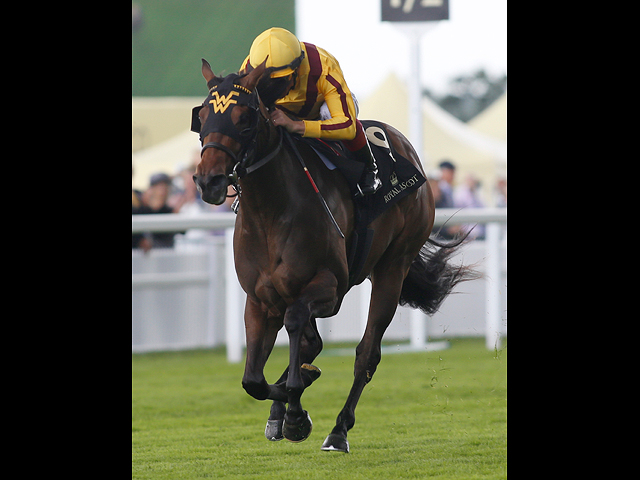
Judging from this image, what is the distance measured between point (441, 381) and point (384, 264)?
2357 millimetres

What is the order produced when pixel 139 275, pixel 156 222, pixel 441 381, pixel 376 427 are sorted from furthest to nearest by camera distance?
pixel 139 275
pixel 156 222
pixel 441 381
pixel 376 427

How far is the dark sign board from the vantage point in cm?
791

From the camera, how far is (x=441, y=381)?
23.3 feet

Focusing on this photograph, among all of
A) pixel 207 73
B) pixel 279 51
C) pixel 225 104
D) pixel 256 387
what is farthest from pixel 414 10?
pixel 256 387

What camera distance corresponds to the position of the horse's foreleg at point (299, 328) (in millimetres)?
3916

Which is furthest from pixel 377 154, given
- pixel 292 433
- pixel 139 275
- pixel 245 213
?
pixel 139 275

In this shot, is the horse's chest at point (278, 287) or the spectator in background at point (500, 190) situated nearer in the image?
the horse's chest at point (278, 287)

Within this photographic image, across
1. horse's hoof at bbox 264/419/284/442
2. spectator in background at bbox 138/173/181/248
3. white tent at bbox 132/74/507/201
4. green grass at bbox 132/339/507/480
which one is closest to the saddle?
horse's hoof at bbox 264/419/284/442

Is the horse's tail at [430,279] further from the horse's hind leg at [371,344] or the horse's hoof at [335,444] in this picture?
the horse's hoof at [335,444]

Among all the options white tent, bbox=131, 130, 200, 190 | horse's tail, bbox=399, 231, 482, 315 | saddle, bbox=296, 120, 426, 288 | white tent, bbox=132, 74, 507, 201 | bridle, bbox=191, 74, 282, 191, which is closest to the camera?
bridle, bbox=191, 74, 282, 191

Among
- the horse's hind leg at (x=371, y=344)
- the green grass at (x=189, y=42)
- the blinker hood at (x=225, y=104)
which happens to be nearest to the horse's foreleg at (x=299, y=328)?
the horse's hind leg at (x=371, y=344)

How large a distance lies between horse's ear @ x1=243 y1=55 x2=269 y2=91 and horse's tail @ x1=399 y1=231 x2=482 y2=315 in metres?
2.10

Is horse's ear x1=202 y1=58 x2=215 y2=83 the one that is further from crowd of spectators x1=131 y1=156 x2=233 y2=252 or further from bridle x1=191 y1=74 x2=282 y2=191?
crowd of spectators x1=131 y1=156 x2=233 y2=252

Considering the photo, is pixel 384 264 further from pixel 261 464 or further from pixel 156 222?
pixel 156 222
